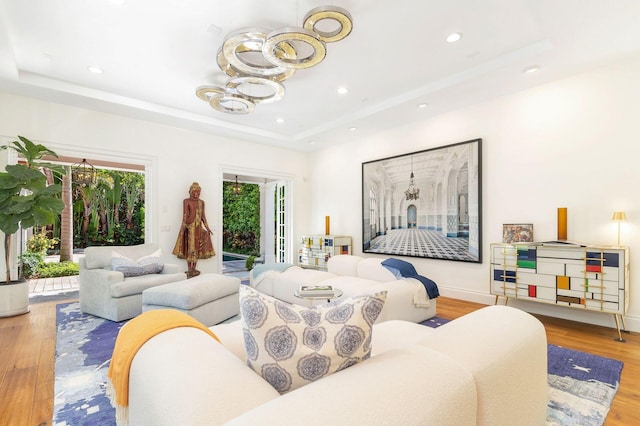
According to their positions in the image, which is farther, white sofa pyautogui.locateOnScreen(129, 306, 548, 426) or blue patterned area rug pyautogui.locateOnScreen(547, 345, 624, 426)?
blue patterned area rug pyautogui.locateOnScreen(547, 345, 624, 426)

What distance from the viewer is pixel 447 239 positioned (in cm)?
442

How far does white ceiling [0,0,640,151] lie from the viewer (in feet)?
8.09

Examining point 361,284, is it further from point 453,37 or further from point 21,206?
point 21,206

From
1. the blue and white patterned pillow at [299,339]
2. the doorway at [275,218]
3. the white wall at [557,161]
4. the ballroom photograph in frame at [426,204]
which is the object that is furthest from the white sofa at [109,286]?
the white wall at [557,161]

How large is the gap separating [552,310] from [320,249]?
3638mm

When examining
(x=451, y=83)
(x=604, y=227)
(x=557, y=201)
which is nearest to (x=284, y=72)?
(x=451, y=83)

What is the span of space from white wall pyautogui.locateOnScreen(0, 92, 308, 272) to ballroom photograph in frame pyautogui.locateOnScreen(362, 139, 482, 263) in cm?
217

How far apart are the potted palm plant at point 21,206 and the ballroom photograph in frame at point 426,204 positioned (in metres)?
4.43

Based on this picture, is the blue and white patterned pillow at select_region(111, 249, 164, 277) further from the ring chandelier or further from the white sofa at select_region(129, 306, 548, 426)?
the white sofa at select_region(129, 306, 548, 426)

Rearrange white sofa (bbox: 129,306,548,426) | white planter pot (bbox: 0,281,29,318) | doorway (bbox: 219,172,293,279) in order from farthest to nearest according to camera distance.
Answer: doorway (bbox: 219,172,293,279)
white planter pot (bbox: 0,281,29,318)
white sofa (bbox: 129,306,548,426)

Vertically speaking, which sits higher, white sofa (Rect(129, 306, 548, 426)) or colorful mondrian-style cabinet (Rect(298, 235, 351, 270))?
white sofa (Rect(129, 306, 548, 426))

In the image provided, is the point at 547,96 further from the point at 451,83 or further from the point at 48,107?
the point at 48,107

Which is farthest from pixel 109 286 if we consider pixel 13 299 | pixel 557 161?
pixel 557 161

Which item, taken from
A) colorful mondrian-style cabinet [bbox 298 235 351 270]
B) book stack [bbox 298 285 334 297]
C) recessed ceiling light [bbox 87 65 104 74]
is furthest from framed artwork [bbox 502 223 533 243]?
recessed ceiling light [bbox 87 65 104 74]
